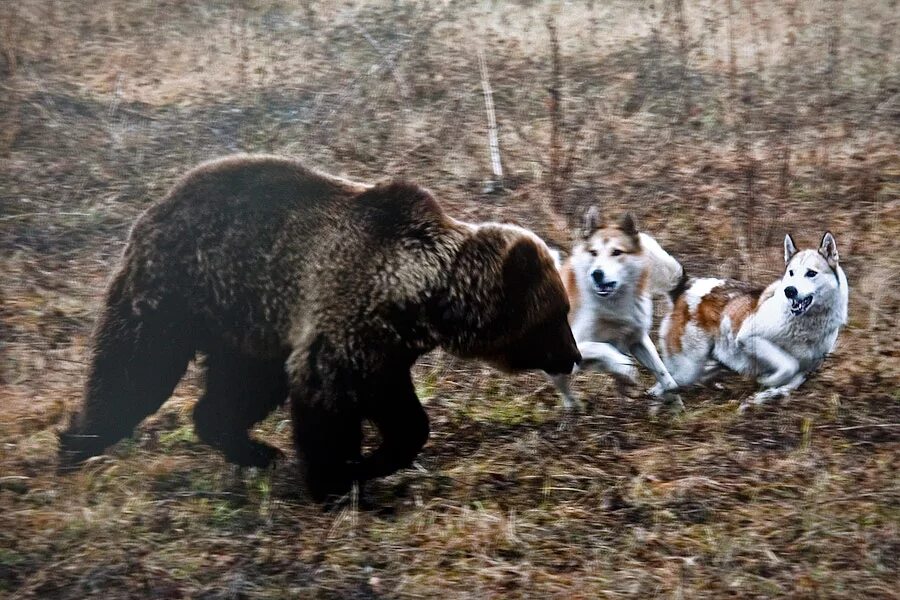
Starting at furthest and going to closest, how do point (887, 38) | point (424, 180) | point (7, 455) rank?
point (887, 38), point (424, 180), point (7, 455)

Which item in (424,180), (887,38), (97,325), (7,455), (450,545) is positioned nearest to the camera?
(450,545)

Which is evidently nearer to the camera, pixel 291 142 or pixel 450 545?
pixel 450 545

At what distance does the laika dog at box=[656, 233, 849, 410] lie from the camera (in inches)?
276

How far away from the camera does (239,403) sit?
227 inches

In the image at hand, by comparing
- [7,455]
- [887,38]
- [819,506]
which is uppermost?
[887,38]

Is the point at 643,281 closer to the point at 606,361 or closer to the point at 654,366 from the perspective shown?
the point at 654,366

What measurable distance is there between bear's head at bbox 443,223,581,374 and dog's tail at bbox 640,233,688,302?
1961 mm

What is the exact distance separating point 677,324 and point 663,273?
362 mm

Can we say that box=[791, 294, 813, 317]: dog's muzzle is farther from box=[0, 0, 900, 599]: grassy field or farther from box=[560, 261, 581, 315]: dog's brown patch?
box=[560, 261, 581, 315]: dog's brown patch

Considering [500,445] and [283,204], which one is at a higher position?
[283,204]

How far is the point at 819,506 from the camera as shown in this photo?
543cm

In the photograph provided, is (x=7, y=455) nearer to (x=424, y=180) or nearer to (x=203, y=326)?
(x=203, y=326)

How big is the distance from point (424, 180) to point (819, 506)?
5439 millimetres

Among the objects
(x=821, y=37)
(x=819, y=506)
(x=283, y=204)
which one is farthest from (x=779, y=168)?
(x=283, y=204)
